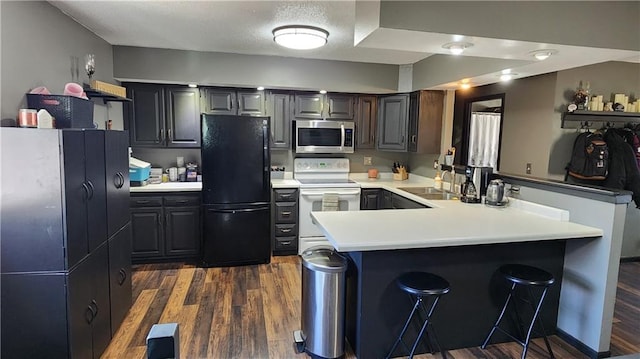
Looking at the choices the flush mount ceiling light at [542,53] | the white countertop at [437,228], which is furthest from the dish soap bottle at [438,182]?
the flush mount ceiling light at [542,53]

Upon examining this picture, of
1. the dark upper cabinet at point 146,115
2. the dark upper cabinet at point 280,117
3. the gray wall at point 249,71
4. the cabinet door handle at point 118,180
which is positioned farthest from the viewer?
the dark upper cabinet at point 280,117

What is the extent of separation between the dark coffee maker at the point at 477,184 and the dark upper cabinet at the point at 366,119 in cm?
175

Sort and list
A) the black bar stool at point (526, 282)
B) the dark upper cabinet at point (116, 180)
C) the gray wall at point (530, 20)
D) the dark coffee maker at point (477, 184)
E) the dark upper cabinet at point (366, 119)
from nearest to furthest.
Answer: the gray wall at point (530, 20) → the black bar stool at point (526, 282) → the dark upper cabinet at point (116, 180) → the dark coffee maker at point (477, 184) → the dark upper cabinet at point (366, 119)

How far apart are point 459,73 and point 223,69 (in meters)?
2.56

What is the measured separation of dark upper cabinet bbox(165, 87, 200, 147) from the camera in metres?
4.25

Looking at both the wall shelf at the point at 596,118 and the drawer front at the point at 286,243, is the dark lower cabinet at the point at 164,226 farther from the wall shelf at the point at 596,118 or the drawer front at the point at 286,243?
the wall shelf at the point at 596,118

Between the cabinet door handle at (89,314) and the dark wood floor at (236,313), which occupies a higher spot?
the cabinet door handle at (89,314)

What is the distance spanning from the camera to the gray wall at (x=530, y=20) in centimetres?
198

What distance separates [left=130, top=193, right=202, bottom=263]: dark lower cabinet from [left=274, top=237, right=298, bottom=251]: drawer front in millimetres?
915

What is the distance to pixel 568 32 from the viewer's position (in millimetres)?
2217

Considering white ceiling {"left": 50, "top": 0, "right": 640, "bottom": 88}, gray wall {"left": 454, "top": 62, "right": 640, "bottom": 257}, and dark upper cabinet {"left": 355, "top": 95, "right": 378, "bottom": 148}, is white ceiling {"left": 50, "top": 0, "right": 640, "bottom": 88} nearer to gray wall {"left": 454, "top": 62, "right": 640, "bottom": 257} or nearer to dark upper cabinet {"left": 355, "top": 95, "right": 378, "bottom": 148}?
gray wall {"left": 454, "top": 62, "right": 640, "bottom": 257}

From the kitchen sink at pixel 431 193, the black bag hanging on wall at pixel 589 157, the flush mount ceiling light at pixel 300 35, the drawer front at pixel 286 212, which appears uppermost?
the flush mount ceiling light at pixel 300 35

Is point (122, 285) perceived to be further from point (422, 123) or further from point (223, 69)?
point (422, 123)

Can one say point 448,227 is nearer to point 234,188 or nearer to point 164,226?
point 234,188
